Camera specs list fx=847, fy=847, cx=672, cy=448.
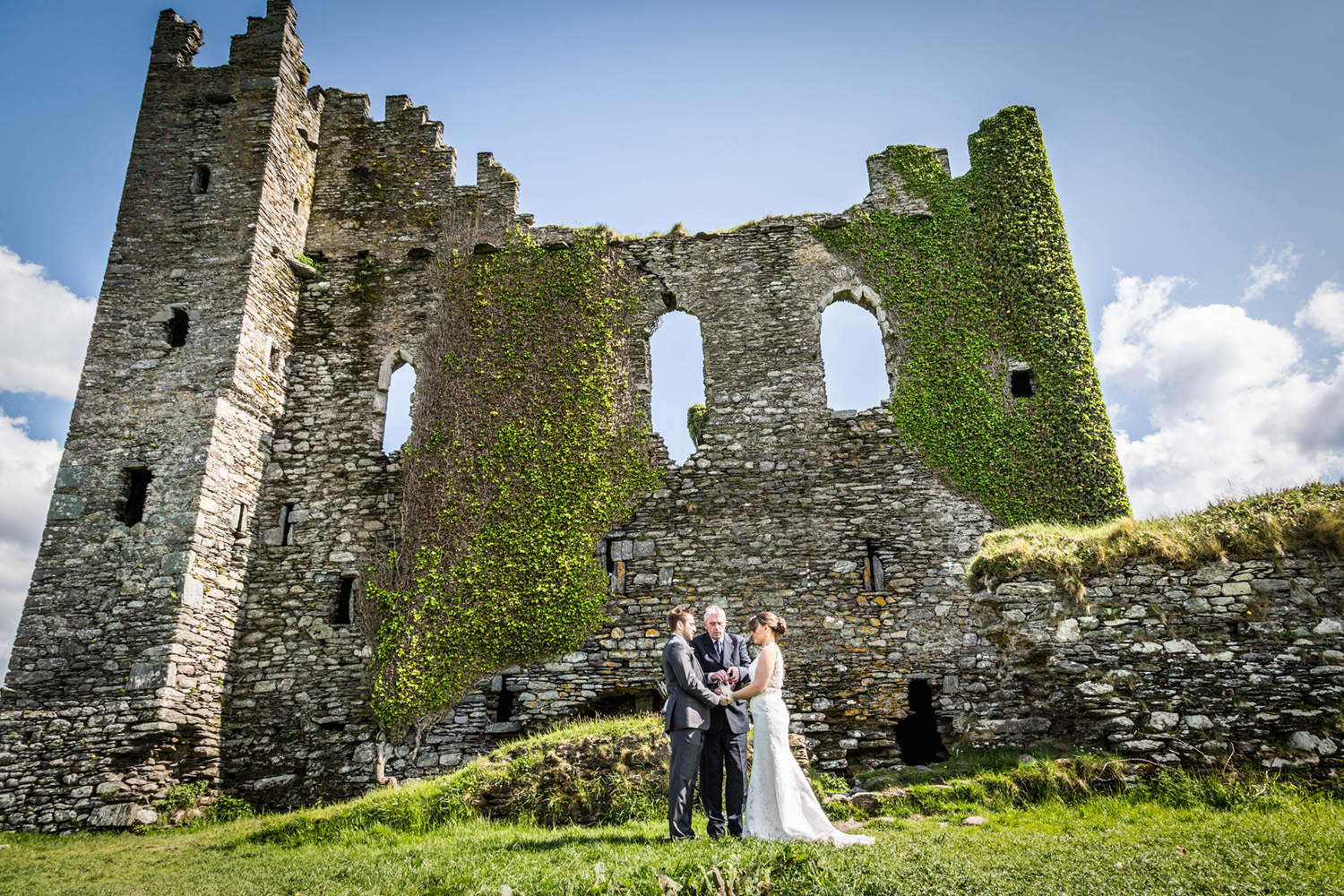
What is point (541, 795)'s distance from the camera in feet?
30.9

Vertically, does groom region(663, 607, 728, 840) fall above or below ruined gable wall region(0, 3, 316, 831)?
below

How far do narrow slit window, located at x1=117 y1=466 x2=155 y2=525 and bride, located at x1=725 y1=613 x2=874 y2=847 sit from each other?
419 inches

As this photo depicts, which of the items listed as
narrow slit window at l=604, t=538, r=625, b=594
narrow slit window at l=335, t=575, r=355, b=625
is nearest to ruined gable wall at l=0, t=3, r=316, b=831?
narrow slit window at l=335, t=575, r=355, b=625

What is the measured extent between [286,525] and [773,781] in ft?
35.3

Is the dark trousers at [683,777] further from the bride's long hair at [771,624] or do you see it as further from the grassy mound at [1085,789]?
the grassy mound at [1085,789]

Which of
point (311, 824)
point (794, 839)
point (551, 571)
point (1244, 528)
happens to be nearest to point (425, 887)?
point (794, 839)

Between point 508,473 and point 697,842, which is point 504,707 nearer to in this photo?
point 508,473

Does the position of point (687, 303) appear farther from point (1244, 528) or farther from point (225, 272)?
point (1244, 528)

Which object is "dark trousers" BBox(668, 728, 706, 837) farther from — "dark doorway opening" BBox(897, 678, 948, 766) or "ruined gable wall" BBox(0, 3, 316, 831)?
"ruined gable wall" BBox(0, 3, 316, 831)

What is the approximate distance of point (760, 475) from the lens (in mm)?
14750

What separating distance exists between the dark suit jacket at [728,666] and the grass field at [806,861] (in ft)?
3.77

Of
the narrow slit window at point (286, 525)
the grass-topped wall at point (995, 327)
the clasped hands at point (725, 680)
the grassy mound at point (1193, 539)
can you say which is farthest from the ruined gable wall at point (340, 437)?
the grassy mound at point (1193, 539)

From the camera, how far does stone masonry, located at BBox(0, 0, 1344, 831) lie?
35.5 feet

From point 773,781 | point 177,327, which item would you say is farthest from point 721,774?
point 177,327
